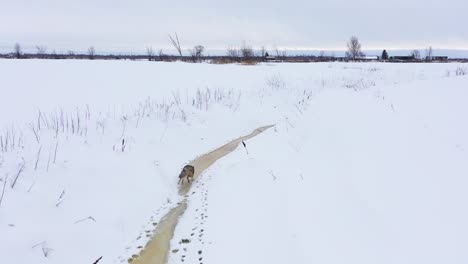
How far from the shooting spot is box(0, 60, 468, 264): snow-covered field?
4.41m

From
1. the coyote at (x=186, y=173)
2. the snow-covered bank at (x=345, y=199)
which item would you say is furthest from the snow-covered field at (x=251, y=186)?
the coyote at (x=186, y=173)

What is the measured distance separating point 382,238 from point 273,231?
51.9 inches

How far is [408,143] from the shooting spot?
23.5 ft

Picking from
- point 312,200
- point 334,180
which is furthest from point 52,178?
point 334,180

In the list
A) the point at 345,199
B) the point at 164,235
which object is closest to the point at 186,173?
the point at 164,235

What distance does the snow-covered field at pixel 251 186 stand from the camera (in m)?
4.41

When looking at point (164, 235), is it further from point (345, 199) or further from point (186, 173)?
point (345, 199)

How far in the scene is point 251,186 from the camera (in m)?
6.80

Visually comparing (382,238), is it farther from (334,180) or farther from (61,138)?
(61,138)

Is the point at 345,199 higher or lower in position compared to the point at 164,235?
higher

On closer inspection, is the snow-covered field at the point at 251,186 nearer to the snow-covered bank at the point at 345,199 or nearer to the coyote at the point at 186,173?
the snow-covered bank at the point at 345,199

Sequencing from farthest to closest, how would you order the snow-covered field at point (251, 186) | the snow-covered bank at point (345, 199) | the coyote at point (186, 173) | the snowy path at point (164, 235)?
the coyote at point (186, 173)
the snowy path at point (164, 235)
the snow-covered field at point (251, 186)
the snow-covered bank at point (345, 199)

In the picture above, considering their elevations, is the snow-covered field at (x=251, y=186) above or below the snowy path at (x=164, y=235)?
above

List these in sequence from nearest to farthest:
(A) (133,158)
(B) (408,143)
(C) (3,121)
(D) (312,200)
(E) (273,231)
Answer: (E) (273,231) → (D) (312,200) → (B) (408,143) → (A) (133,158) → (C) (3,121)
